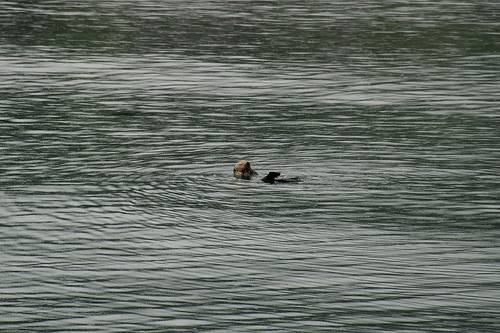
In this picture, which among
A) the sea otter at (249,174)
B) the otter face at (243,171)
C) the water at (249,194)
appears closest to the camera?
the water at (249,194)

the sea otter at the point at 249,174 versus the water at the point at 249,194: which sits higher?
the sea otter at the point at 249,174

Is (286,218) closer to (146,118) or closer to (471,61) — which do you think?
(146,118)

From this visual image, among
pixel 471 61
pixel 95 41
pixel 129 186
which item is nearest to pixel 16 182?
pixel 129 186

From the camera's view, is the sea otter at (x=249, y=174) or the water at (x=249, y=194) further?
the sea otter at (x=249, y=174)

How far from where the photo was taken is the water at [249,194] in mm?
15570

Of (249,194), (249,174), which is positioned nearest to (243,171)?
(249,174)

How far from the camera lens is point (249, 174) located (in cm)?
2330

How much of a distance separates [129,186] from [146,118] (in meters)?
10.3

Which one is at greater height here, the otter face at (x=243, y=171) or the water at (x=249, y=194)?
the otter face at (x=243, y=171)

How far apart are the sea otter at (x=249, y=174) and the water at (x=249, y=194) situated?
246 mm

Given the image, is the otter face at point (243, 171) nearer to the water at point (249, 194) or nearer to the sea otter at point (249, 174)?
the sea otter at point (249, 174)

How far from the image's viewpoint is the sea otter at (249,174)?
22.9m

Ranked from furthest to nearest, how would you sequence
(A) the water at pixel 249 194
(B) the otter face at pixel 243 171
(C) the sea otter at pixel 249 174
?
(B) the otter face at pixel 243 171 → (C) the sea otter at pixel 249 174 → (A) the water at pixel 249 194

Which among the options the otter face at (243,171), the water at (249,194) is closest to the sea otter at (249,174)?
the otter face at (243,171)
